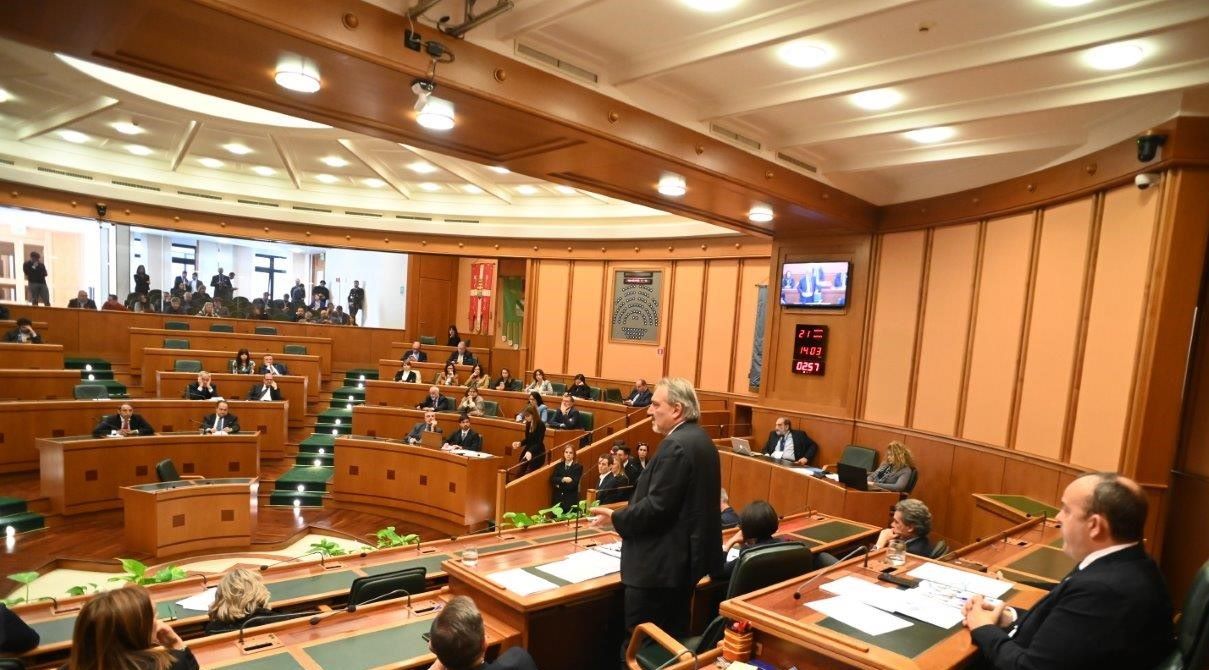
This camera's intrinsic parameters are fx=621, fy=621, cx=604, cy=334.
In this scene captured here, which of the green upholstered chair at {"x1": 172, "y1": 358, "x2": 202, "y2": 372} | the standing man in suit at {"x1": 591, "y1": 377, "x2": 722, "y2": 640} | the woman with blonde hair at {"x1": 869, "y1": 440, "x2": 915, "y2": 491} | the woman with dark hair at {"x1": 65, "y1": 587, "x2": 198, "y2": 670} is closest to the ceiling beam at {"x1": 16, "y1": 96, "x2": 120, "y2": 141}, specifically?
the green upholstered chair at {"x1": 172, "y1": 358, "x2": 202, "y2": 372}

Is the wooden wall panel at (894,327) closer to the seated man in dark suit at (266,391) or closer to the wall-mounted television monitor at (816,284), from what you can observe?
the wall-mounted television monitor at (816,284)

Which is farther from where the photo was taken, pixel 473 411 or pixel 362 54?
pixel 473 411

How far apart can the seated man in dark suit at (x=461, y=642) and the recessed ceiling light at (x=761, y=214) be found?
562 centimetres

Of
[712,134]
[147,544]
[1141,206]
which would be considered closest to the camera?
[1141,206]

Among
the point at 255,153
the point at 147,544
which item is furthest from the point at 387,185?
the point at 147,544

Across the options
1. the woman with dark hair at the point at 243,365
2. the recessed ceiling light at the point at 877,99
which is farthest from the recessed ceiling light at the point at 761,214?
the woman with dark hair at the point at 243,365

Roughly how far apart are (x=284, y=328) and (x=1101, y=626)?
13.4 m

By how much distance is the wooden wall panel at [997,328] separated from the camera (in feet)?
18.8

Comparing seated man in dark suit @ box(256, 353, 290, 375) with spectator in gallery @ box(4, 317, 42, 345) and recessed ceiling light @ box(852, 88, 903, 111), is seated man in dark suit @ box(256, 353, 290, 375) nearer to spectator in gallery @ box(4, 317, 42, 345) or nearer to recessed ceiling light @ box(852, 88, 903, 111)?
spectator in gallery @ box(4, 317, 42, 345)

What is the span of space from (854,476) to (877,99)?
3.10m

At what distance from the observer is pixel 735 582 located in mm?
2334

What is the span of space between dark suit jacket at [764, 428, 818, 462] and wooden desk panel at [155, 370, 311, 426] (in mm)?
6767

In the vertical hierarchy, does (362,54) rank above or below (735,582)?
above

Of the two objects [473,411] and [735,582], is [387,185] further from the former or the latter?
[735,582]
